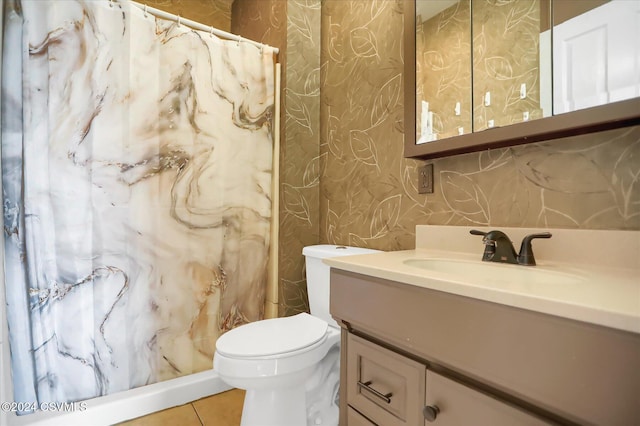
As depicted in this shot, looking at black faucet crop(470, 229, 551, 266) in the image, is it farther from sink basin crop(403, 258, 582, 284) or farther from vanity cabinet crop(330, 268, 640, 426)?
vanity cabinet crop(330, 268, 640, 426)

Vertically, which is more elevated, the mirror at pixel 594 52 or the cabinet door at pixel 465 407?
the mirror at pixel 594 52

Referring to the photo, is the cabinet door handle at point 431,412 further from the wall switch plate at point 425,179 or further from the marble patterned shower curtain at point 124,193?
the marble patterned shower curtain at point 124,193

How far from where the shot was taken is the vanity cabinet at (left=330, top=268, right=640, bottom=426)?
0.44 metres

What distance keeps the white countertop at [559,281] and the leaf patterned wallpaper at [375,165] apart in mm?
77

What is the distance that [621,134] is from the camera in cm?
82

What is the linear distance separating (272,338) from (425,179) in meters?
0.93

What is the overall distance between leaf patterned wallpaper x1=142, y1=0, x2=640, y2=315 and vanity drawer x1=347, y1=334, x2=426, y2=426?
64 cm

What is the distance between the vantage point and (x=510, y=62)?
3.38ft

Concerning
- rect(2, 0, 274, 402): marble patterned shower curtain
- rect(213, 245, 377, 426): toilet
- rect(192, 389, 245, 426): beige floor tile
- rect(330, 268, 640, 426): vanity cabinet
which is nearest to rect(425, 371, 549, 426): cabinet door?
rect(330, 268, 640, 426): vanity cabinet

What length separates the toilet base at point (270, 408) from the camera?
114cm

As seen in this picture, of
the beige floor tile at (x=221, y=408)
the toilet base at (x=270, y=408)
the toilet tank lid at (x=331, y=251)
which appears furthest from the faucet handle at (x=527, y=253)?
the beige floor tile at (x=221, y=408)

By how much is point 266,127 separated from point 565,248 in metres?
1.49

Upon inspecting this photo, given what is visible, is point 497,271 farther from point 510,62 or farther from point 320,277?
point 320,277

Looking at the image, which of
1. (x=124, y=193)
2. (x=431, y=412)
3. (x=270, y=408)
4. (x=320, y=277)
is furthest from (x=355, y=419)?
(x=124, y=193)
